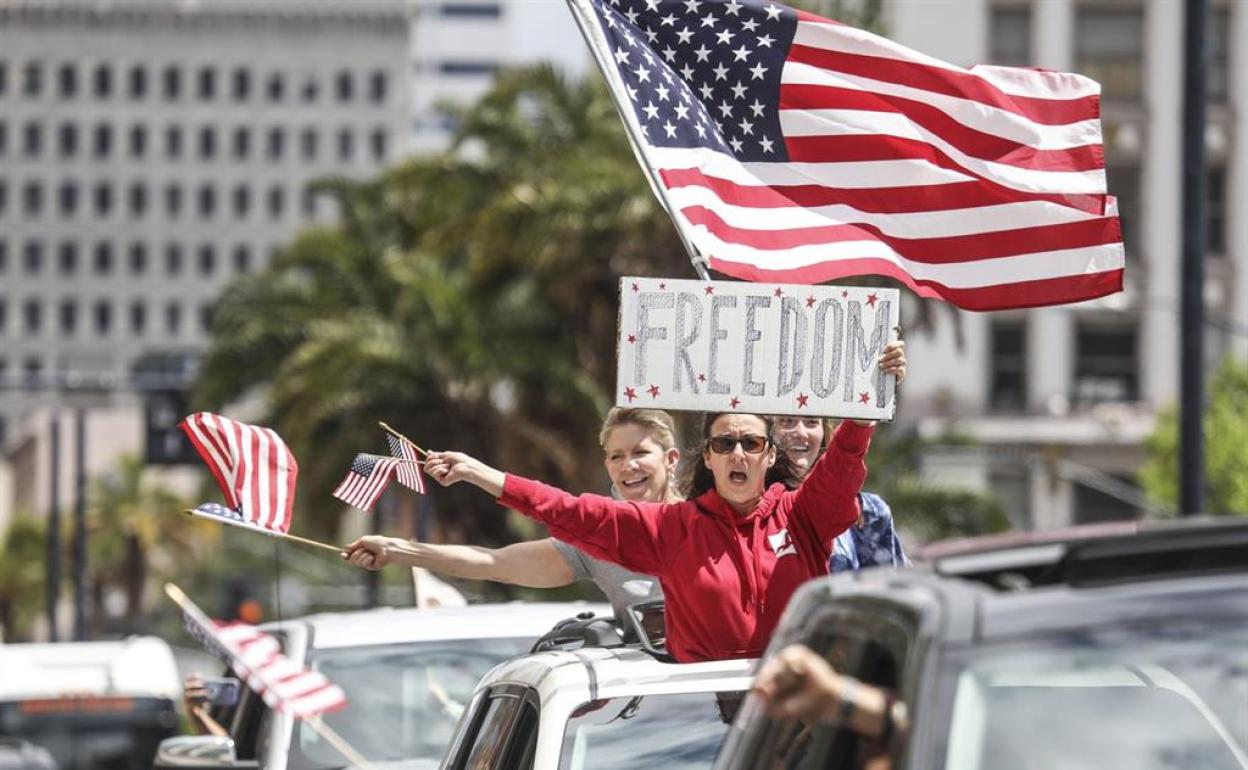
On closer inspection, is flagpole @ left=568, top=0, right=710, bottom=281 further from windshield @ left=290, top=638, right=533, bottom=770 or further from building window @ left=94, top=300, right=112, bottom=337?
building window @ left=94, top=300, right=112, bottom=337

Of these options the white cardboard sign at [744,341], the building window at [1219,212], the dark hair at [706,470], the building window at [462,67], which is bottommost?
the dark hair at [706,470]

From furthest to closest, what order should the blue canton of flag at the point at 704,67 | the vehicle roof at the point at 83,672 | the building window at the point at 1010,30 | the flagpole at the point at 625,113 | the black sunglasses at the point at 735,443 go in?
the building window at the point at 1010,30
the vehicle roof at the point at 83,672
the blue canton of flag at the point at 704,67
the flagpole at the point at 625,113
the black sunglasses at the point at 735,443

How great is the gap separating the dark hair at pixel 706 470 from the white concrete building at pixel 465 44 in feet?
418

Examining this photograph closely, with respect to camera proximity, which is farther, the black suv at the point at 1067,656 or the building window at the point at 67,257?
the building window at the point at 67,257

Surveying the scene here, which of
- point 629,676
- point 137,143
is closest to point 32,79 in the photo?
point 137,143

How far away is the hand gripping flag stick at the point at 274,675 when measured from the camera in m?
6.70

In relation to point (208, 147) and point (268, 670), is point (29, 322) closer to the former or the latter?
point (208, 147)

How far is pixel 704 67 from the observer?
8.73m

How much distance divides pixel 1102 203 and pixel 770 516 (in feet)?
7.74

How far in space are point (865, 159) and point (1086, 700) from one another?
474cm

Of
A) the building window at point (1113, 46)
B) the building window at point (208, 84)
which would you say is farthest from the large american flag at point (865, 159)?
the building window at point (208, 84)

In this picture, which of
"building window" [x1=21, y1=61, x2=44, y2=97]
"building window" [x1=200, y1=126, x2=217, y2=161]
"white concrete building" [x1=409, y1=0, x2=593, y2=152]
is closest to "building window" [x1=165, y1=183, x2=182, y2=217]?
"building window" [x1=200, y1=126, x2=217, y2=161]

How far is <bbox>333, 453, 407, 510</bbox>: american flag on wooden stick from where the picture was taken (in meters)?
7.23

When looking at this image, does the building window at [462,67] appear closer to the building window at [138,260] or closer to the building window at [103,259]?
the building window at [138,260]
